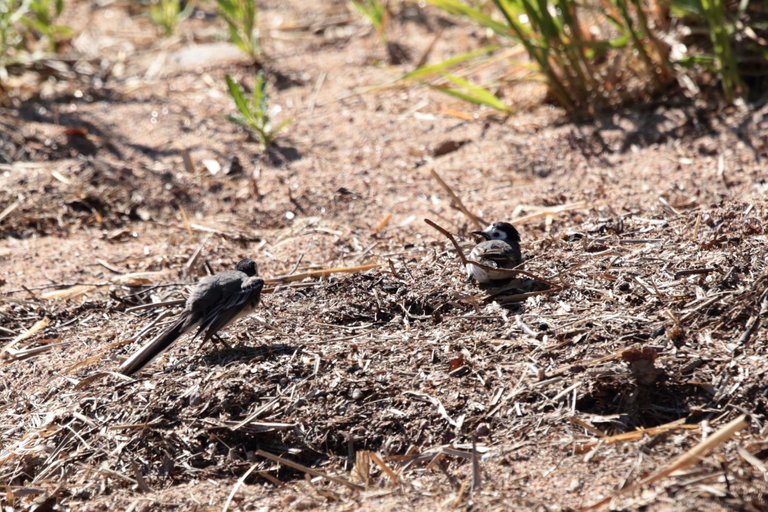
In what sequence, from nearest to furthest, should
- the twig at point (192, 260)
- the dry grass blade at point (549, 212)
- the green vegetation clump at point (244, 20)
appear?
the twig at point (192, 260) → the dry grass blade at point (549, 212) → the green vegetation clump at point (244, 20)

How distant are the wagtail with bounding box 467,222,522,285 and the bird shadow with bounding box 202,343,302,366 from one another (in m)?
1.00

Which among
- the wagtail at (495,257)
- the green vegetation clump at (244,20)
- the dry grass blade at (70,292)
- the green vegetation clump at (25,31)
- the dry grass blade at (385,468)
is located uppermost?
the green vegetation clump at (25,31)

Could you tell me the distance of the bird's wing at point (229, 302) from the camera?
434cm

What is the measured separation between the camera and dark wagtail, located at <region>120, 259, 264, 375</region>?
4.34 metres

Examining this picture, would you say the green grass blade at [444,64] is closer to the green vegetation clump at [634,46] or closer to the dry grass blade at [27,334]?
the green vegetation clump at [634,46]

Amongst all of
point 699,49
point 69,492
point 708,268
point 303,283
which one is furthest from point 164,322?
point 699,49

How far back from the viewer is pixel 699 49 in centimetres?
695

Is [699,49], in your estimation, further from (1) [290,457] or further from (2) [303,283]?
(1) [290,457]

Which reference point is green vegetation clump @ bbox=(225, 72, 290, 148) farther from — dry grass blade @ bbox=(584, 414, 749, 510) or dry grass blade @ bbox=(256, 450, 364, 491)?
dry grass blade @ bbox=(584, 414, 749, 510)

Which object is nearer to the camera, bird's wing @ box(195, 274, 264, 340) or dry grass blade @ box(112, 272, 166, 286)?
bird's wing @ box(195, 274, 264, 340)

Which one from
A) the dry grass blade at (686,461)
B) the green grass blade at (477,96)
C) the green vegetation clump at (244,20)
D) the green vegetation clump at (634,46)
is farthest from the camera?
the green vegetation clump at (244,20)

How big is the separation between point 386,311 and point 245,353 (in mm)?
753

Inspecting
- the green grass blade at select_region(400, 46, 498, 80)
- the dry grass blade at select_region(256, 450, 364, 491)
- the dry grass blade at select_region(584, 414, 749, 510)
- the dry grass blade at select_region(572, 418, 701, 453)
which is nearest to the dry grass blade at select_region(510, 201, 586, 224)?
the green grass blade at select_region(400, 46, 498, 80)

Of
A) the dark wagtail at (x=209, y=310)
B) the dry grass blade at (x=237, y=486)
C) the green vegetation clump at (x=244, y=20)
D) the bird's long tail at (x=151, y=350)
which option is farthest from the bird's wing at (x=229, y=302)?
the green vegetation clump at (x=244, y=20)
